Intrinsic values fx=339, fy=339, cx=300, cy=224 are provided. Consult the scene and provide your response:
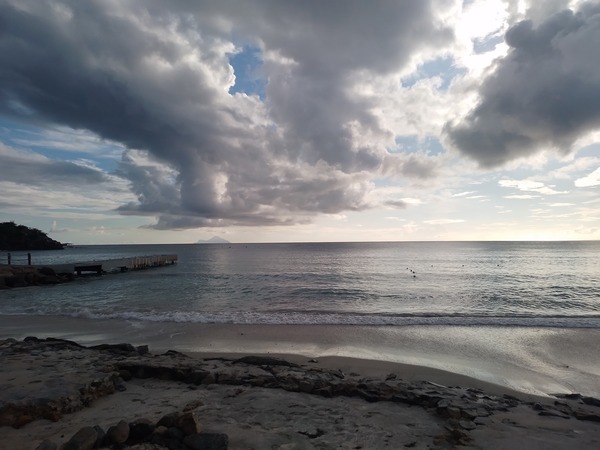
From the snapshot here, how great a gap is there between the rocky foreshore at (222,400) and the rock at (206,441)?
1 cm

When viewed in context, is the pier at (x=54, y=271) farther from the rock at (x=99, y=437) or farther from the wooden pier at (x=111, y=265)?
the rock at (x=99, y=437)

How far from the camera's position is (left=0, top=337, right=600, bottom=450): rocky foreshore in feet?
16.3

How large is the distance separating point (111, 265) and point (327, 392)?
51265mm

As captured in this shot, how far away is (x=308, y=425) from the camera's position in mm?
5840

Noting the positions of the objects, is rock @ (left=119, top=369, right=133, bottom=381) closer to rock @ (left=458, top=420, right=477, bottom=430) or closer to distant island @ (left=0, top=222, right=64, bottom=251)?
rock @ (left=458, top=420, right=477, bottom=430)

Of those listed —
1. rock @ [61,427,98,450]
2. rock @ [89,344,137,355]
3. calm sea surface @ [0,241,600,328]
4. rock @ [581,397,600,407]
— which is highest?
rock @ [61,427,98,450]

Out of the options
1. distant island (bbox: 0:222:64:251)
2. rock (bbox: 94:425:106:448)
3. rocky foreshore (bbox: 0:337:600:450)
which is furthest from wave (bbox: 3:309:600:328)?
distant island (bbox: 0:222:64:251)

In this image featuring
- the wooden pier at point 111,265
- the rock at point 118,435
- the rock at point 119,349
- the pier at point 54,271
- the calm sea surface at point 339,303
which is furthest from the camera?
the wooden pier at point 111,265

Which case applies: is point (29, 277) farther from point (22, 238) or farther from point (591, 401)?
point (22, 238)

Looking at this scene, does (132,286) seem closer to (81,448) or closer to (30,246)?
(81,448)

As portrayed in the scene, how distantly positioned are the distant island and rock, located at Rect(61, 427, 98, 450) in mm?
168172

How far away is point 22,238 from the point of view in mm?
138625

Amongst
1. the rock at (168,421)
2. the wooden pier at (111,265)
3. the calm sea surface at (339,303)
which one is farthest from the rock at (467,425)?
the wooden pier at (111,265)

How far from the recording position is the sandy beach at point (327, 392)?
5.55 m
